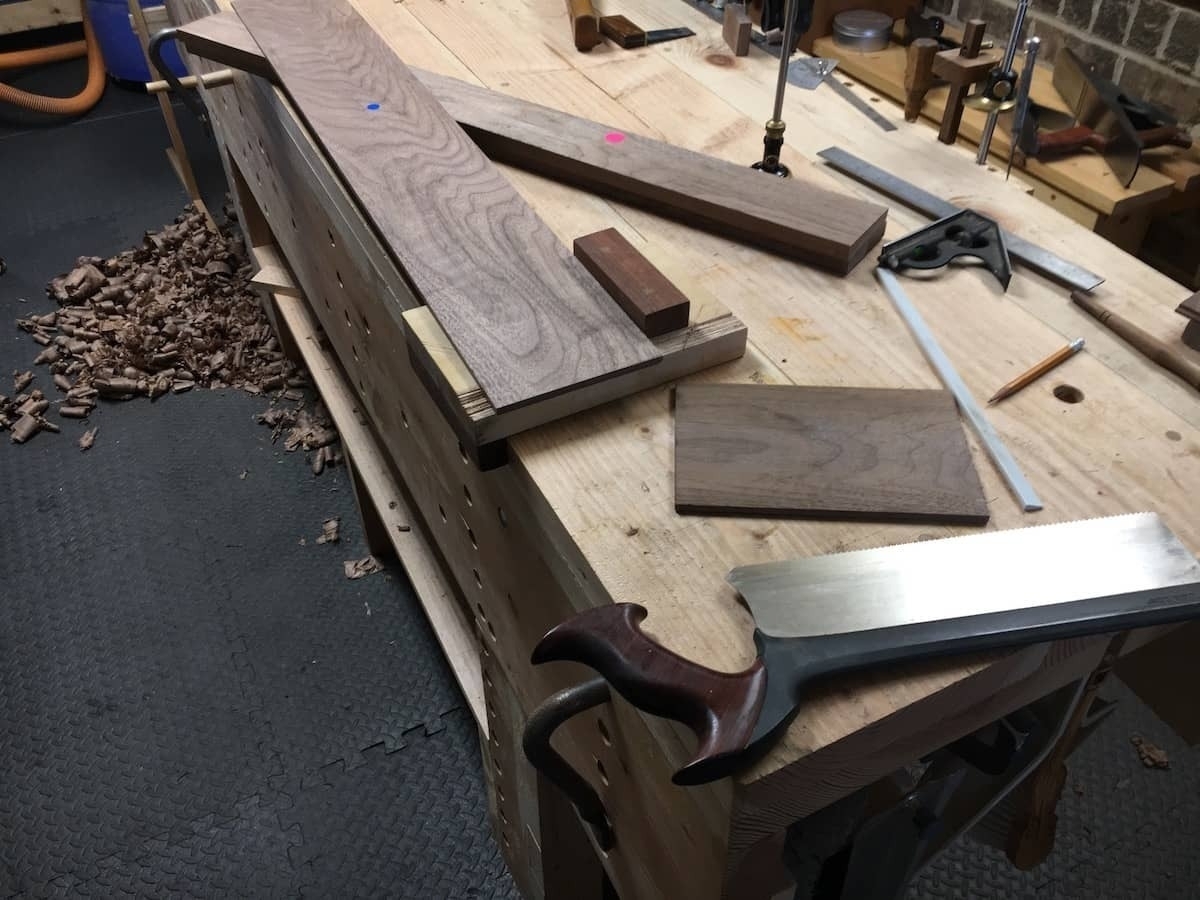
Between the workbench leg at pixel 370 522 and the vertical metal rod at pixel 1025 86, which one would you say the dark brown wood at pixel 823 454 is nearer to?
the vertical metal rod at pixel 1025 86

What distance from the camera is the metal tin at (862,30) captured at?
5.13 feet

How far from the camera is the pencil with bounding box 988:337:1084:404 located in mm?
705

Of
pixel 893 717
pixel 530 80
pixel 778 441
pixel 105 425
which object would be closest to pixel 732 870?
pixel 893 717

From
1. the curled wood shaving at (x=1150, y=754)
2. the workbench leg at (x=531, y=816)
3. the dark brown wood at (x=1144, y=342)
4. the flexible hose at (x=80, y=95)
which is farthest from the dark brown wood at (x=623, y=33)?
the flexible hose at (x=80, y=95)

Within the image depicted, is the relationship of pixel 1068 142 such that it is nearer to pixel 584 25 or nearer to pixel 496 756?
pixel 584 25

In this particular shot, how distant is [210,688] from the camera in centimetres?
155

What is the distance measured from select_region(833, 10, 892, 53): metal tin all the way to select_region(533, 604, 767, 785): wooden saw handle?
1.38 meters

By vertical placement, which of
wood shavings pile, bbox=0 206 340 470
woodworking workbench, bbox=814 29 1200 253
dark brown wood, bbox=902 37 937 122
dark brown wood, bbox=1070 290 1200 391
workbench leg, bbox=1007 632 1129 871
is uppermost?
dark brown wood, bbox=902 37 937 122

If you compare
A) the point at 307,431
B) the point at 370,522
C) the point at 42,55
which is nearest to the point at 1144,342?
the point at 370,522

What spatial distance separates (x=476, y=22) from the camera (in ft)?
4.16

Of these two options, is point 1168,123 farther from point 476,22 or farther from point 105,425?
point 105,425

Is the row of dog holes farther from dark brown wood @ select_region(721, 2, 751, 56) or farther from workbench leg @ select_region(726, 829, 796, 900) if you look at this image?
dark brown wood @ select_region(721, 2, 751, 56)

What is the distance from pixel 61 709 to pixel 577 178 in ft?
4.20

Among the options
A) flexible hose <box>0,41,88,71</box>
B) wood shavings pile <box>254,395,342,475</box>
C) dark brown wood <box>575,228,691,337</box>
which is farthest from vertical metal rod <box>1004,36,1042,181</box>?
flexible hose <box>0,41,88,71</box>
